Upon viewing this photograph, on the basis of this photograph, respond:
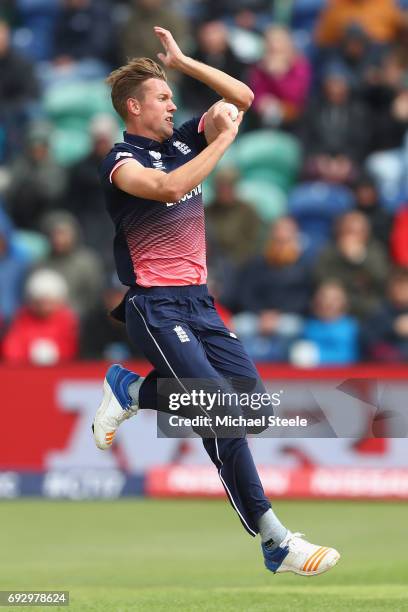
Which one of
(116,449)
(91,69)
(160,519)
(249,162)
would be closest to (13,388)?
(116,449)

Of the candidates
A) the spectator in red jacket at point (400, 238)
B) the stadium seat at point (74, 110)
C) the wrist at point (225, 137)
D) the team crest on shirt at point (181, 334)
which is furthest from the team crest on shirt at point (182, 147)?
the stadium seat at point (74, 110)

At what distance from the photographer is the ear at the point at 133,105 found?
25.7 ft

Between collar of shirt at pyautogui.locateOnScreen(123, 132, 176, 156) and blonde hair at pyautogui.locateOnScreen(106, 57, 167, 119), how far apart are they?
152 mm

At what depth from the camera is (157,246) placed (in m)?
7.75

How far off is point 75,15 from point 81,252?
4244mm

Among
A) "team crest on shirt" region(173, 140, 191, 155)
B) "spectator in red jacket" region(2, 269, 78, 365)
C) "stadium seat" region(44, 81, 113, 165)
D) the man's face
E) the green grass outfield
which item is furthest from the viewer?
"stadium seat" region(44, 81, 113, 165)

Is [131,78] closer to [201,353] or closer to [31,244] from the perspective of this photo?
[201,353]

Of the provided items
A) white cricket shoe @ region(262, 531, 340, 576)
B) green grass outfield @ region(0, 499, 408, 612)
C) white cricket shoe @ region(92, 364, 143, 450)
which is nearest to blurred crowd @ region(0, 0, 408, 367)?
green grass outfield @ region(0, 499, 408, 612)

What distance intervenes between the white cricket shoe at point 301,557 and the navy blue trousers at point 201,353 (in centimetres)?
17

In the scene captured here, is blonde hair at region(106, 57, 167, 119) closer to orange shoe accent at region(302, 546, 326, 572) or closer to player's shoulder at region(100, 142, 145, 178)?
player's shoulder at region(100, 142, 145, 178)

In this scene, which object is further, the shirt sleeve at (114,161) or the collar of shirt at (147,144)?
the collar of shirt at (147,144)

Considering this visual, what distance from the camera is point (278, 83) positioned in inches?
667

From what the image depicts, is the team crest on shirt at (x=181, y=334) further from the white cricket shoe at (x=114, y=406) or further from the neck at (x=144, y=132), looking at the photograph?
the neck at (x=144, y=132)

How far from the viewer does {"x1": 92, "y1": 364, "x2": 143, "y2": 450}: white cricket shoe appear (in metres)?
8.16
